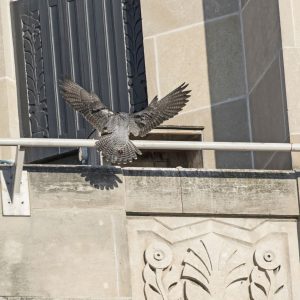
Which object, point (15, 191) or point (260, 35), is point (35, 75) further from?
point (15, 191)

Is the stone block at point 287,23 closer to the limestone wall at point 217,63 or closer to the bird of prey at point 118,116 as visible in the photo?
the limestone wall at point 217,63

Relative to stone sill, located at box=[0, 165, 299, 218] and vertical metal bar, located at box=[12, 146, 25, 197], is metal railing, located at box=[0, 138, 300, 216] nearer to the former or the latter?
vertical metal bar, located at box=[12, 146, 25, 197]

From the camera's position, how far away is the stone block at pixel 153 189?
2791 cm

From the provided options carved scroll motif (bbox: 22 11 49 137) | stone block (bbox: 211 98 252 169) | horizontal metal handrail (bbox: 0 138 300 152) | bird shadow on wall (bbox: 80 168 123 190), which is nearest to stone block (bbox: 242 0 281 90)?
stone block (bbox: 211 98 252 169)

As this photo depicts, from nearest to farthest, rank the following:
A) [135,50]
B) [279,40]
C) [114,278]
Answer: [114,278] < [279,40] < [135,50]

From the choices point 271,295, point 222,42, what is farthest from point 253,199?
point 222,42

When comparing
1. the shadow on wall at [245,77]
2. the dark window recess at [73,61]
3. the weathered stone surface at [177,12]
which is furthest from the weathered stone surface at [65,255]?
the weathered stone surface at [177,12]

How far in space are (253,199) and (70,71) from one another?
13.9 ft

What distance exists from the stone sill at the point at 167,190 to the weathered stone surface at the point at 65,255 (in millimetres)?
172

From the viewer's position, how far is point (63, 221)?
2753 centimetres

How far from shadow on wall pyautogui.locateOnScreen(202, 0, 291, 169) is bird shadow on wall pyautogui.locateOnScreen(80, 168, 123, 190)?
7.67 feet

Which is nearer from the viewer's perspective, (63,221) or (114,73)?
(63,221)

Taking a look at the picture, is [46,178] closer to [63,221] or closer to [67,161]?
[63,221]

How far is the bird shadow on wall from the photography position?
27.8 metres
